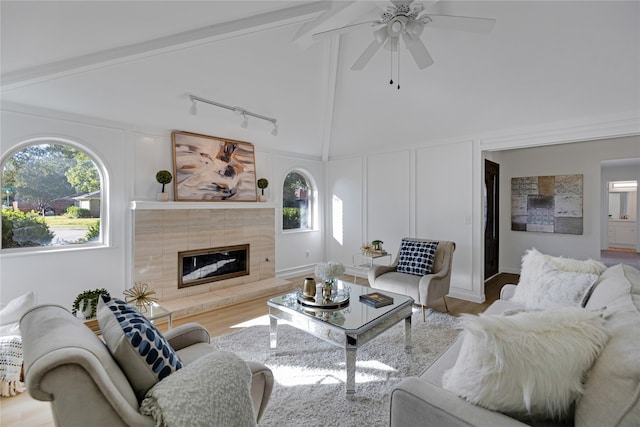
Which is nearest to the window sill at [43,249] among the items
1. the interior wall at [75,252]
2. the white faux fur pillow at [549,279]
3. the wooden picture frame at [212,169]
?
the interior wall at [75,252]

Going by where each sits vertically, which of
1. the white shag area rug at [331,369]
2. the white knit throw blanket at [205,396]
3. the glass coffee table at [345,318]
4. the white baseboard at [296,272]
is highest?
the white knit throw blanket at [205,396]

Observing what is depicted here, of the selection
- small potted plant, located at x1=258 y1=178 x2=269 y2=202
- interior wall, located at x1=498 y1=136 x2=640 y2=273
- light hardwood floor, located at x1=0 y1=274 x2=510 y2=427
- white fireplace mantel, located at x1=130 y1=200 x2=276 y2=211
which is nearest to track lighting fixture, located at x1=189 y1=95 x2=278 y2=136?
small potted plant, located at x1=258 y1=178 x2=269 y2=202

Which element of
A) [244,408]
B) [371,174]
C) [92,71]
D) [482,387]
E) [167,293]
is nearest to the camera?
[482,387]

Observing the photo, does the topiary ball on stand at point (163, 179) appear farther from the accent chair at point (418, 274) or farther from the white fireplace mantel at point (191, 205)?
the accent chair at point (418, 274)

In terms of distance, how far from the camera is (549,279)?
2.18 meters

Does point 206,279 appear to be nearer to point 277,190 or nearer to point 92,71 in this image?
point 277,190

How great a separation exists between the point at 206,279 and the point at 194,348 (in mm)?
2642

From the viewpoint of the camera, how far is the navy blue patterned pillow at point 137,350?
44.6 inches

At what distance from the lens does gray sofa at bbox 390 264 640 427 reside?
848 mm

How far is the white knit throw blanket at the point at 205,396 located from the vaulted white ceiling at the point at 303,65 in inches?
90.5

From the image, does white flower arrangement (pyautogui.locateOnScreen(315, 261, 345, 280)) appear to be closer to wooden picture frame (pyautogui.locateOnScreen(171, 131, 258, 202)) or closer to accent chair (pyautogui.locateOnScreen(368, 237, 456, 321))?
accent chair (pyautogui.locateOnScreen(368, 237, 456, 321))

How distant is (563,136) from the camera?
11.5 ft

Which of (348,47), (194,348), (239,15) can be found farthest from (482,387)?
(348,47)

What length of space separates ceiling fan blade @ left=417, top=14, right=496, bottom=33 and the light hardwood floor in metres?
3.02
